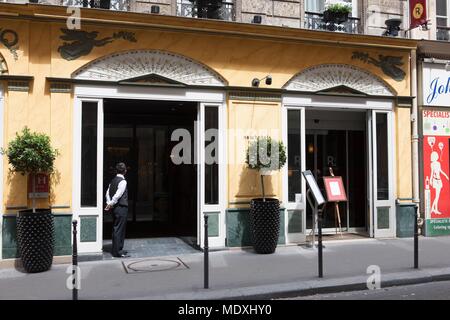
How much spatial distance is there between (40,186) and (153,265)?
264cm

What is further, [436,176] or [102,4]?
[436,176]

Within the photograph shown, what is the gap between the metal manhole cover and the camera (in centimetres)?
788

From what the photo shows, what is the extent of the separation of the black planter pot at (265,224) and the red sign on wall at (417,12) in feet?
19.6

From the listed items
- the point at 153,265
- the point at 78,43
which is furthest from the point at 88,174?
the point at 78,43

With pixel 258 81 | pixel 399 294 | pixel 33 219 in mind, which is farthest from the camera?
pixel 258 81

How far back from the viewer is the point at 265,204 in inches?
356

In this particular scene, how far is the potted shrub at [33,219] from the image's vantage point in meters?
7.53

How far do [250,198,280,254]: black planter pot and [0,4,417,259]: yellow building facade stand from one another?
522 millimetres

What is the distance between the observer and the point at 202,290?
650cm

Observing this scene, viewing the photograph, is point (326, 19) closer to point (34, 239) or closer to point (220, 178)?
point (220, 178)

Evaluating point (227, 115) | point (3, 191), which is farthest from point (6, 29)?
point (227, 115)

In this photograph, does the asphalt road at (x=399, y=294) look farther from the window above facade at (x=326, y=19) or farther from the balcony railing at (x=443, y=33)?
the balcony railing at (x=443, y=33)

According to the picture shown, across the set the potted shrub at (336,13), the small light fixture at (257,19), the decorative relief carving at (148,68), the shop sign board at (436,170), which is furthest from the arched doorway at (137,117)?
the shop sign board at (436,170)

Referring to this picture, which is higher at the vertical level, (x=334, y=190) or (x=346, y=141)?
(x=346, y=141)
